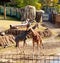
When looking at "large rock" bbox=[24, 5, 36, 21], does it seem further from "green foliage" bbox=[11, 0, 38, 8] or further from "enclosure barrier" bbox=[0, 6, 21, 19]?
"green foliage" bbox=[11, 0, 38, 8]

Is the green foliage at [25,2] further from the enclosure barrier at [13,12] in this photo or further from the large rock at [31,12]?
the large rock at [31,12]

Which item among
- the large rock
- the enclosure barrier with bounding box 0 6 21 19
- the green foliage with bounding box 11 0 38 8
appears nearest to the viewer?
the large rock

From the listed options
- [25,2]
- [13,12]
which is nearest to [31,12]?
[13,12]

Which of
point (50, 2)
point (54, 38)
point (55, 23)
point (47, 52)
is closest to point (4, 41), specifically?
point (47, 52)

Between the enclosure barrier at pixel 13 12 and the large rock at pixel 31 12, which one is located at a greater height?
the large rock at pixel 31 12

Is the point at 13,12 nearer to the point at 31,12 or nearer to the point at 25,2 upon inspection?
the point at 25,2

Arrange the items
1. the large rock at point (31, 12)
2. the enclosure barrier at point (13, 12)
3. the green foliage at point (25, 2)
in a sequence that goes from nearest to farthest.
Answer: the large rock at point (31, 12)
the enclosure barrier at point (13, 12)
the green foliage at point (25, 2)

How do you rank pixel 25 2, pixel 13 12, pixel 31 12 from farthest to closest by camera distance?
pixel 25 2 → pixel 13 12 → pixel 31 12

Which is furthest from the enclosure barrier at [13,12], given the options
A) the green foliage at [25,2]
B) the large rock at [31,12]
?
the large rock at [31,12]

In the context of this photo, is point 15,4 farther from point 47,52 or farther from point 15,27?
point 47,52

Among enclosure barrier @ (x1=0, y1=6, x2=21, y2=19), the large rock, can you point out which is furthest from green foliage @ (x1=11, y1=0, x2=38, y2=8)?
the large rock

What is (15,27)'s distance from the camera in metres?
24.2

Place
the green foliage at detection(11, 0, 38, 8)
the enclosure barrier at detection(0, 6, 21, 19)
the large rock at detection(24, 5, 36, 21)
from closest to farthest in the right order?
the large rock at detection(24, 5, 36, 21) → the enclosure barrier at detection(0, 6, 21, 19) → the green foliage at detection(11, 0, 38, 8)

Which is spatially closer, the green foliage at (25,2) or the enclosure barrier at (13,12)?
the enclosure barrier at (13,12)
